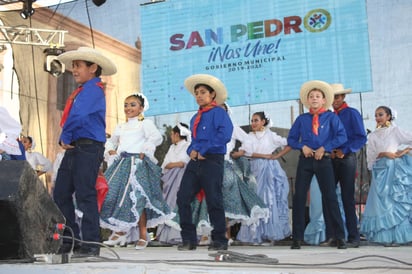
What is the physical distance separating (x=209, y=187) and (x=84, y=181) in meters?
1.10

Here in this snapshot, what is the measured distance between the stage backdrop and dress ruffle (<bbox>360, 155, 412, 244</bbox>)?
1.04 meters

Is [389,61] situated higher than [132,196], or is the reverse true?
[389,61]

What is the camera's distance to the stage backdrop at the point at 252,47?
6281mm

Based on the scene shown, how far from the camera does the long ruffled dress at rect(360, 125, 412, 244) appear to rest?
5285 mm

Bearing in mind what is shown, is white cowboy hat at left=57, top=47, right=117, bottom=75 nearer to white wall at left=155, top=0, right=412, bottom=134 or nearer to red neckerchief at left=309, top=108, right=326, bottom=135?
red neckerchief at left=309, top=108, right=326, bottom=135

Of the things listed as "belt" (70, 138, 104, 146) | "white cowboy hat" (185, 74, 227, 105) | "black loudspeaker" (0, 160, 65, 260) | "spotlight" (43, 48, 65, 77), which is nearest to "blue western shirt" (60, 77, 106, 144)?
"belt" (70, 138, 104, 146)

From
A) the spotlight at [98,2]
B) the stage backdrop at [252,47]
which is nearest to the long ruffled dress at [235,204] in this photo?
the stage backdrop at [252,47]

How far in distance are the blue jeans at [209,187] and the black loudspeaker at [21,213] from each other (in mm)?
1782

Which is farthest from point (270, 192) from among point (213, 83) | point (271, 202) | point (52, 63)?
point (52, 63)

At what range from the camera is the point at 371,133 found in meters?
5.67

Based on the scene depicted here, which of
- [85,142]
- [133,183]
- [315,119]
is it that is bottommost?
[133,183]

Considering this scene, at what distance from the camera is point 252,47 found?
6676 mm

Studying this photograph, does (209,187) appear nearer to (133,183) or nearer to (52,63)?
(133,183)

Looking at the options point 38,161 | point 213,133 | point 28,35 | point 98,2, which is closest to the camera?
point 213,133
